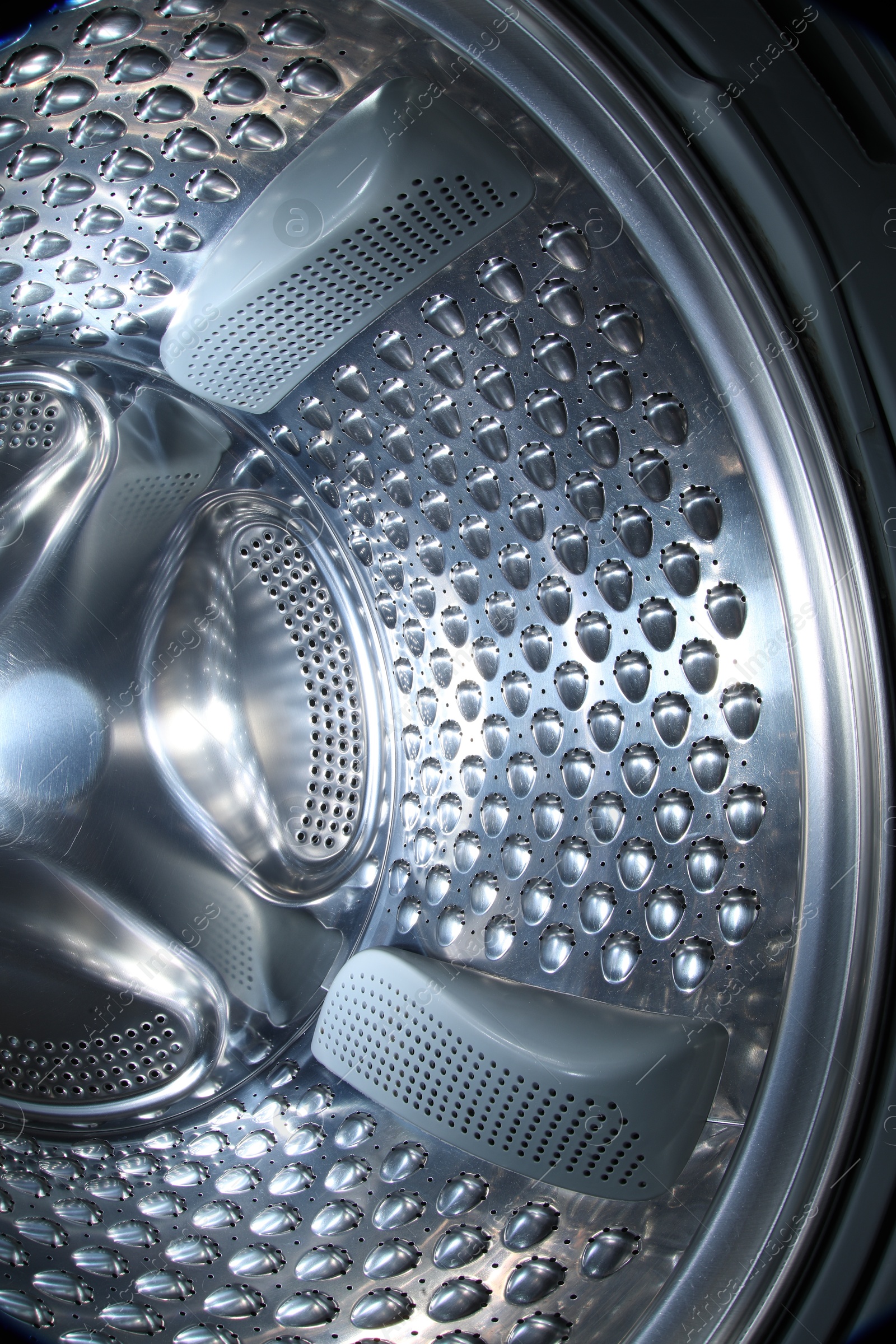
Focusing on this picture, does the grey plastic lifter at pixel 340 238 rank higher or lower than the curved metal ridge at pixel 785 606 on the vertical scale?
higher

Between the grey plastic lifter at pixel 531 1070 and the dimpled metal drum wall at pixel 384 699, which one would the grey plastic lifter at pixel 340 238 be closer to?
the dimpled metal drum wall at pixel 384 699

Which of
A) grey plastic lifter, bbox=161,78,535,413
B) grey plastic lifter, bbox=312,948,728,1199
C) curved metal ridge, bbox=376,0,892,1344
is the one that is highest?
grey plastic lifter, bbox=161,78,535,413

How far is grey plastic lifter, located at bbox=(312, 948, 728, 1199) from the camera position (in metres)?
0.75

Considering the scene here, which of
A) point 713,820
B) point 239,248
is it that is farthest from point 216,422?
point 713,820

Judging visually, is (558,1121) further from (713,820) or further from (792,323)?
(792,323)

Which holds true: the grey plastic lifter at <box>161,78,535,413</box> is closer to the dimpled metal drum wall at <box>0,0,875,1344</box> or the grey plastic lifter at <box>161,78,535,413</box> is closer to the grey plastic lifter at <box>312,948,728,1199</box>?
the dimpled metal drum wall at <box>0,0,875,1344</box>

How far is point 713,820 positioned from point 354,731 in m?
0.62

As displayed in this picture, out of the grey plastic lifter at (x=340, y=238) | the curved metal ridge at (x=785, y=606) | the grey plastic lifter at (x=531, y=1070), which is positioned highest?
the grey plastic lifter at (x=340, y=238)

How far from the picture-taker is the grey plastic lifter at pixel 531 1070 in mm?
749

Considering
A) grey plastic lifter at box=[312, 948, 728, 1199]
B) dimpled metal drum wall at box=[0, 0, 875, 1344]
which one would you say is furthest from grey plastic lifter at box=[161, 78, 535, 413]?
grey plastic lifter at box=[312, 948, 728, 1199]

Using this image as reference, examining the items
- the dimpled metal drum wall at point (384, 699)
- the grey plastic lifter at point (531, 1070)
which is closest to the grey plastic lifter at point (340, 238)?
the dimpled metal drum wall at point (384, 699)

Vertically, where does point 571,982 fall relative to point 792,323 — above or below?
below

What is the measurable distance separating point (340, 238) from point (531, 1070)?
0.80 m

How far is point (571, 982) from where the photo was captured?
94 centimetres
